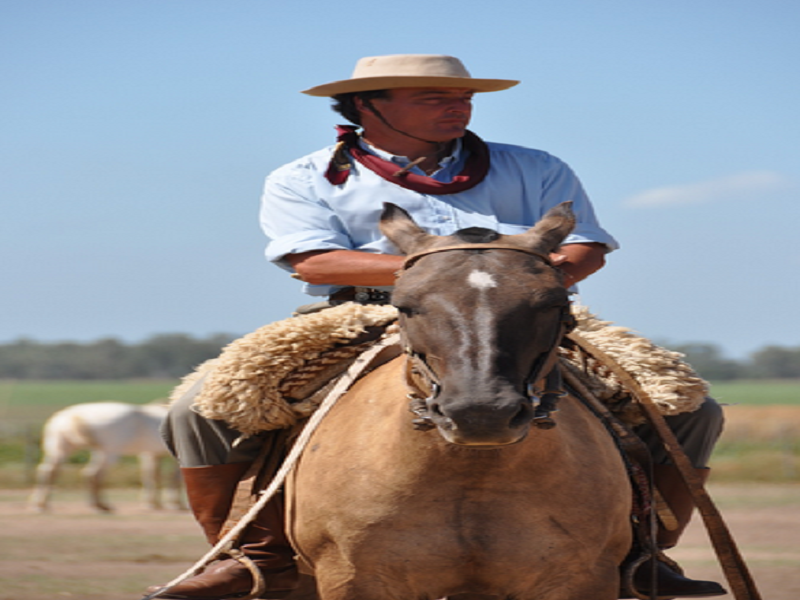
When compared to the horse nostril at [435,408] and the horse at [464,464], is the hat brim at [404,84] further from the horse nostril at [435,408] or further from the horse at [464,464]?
the horse nostril at [435,408]

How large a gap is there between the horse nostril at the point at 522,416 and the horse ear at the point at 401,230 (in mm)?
755

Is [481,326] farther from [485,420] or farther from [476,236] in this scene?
[476,236]

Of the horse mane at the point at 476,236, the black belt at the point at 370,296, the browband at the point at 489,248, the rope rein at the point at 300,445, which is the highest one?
the horse mane at the point at 476,236

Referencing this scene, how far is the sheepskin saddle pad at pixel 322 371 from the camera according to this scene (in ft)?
14.8

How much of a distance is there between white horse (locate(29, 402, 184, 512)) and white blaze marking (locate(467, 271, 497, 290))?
16.0 m

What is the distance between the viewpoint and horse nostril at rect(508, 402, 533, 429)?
3.19 meters

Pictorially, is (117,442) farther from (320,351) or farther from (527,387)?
(527,387)

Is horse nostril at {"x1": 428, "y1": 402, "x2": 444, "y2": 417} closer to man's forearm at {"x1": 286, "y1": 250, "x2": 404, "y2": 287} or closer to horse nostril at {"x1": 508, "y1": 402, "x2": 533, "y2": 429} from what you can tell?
horse nostril at {"x1": 508, "y1": 402, "x2": 533, "y2": 429}

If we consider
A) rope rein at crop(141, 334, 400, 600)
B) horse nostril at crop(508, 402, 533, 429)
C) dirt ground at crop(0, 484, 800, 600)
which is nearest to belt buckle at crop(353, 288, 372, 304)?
rope rein at crop(141, 334, 400, 600)

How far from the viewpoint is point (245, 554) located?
464 centimetres

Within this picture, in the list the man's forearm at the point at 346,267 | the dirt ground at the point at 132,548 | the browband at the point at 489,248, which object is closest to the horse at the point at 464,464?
the browband at the point at 489,248

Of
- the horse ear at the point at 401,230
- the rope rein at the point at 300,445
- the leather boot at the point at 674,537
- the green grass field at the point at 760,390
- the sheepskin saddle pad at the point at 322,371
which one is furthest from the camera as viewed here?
the green grass field at the point at 760,390

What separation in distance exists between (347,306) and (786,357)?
9963 centimetres

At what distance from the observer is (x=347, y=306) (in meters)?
4.65
